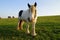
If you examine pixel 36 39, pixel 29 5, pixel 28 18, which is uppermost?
pixel 29 5

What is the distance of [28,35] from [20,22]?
3.70 metres

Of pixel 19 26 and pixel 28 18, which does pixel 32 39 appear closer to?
pixel 28 18

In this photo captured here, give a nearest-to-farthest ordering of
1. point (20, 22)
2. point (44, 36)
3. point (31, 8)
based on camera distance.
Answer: point (31, 8) < point (44, 36) < point (20, 22)

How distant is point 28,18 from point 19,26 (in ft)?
13.5

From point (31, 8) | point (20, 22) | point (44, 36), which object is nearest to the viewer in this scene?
point (31, 8)

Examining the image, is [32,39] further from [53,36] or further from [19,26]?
A: [19,26]

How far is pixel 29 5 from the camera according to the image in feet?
54.0

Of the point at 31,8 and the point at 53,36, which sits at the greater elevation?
the point at 31,8

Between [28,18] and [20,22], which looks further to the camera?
[20,22]

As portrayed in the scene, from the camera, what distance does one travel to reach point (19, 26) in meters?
21.1

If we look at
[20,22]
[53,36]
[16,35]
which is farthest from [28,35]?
[20,22]

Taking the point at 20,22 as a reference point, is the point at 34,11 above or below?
above

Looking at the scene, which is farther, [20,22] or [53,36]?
[20,22]

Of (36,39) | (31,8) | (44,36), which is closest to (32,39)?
(36,39)
